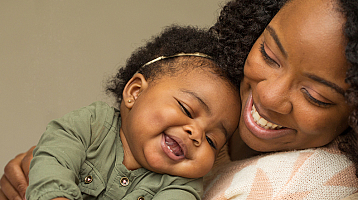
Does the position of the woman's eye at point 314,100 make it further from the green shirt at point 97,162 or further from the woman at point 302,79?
the green shirt at point 97,162

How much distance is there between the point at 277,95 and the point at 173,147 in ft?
1.29

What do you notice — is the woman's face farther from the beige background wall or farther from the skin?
the beige background wall

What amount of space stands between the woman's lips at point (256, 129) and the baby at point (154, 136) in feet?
0.29

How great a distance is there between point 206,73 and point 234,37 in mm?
188

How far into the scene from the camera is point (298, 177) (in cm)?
106

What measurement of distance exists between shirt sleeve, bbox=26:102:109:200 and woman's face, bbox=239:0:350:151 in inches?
21.9

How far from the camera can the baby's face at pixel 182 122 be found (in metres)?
1.19

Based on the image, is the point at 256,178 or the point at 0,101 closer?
the point at 256,178

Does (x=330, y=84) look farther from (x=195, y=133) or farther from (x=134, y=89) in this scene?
(x=134, y=89)

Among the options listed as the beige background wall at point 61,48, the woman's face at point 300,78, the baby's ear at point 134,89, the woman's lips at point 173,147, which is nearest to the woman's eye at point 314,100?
the woman's face at point 300,78

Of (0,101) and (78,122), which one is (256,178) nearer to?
(78,122)

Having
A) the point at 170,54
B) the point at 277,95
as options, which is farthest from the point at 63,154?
the point at 277,95

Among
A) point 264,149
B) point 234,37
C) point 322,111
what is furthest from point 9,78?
point 322,111

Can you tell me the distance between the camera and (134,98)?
4.42ft
